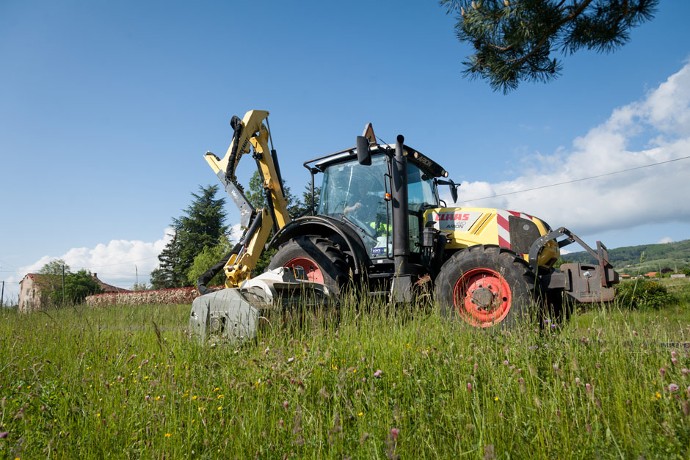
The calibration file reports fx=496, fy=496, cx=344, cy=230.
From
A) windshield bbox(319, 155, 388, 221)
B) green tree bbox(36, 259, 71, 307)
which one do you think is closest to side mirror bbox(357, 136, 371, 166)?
windshield bbox(319, 155, 388, 221)

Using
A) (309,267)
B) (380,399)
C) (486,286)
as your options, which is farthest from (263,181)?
(380,399)

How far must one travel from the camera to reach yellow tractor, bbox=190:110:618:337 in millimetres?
5266

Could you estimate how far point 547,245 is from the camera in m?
6.23

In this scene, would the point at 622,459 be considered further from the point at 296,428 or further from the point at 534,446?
the point at 296,428

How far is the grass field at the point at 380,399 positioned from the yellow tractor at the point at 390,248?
115 centimetres

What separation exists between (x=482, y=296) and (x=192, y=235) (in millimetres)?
30307

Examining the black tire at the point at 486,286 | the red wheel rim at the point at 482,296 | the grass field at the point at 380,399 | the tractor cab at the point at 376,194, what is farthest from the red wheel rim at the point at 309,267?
the grass field at the point at 380,399

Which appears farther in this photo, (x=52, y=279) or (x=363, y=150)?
(x=52, y=279)

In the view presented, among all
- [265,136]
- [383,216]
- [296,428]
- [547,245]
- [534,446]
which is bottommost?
[534,446]

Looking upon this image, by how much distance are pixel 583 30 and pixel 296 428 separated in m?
6.06

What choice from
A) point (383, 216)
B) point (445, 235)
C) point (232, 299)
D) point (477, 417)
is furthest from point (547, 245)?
point (477, 417)

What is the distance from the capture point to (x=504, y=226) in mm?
6242

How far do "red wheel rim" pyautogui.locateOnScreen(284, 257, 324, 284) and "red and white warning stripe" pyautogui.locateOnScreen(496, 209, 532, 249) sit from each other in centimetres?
234

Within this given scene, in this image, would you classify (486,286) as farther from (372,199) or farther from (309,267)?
(309,267)
